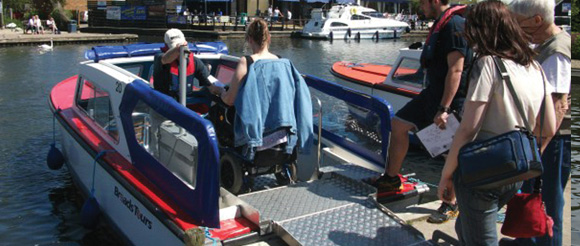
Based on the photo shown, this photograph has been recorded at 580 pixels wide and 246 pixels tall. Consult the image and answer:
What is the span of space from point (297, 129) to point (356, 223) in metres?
1.01

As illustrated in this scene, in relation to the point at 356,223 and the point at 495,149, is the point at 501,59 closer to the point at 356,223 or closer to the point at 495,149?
the point at 495,149

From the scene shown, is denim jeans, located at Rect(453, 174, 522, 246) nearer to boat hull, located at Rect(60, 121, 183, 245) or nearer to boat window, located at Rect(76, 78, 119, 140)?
boat hull, located at Rect(60, 121, 183, 245)

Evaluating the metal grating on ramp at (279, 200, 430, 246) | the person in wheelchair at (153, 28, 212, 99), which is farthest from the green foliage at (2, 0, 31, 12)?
the metal grating on ramp at (279, 200, 430, 246)

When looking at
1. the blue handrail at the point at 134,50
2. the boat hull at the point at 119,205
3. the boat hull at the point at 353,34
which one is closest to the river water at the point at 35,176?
the boat hull at the point at 119,205

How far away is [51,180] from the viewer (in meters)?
7.84

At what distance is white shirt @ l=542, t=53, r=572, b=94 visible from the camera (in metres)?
3.20

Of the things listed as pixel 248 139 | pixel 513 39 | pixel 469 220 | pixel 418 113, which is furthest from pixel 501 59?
pixel 248 139

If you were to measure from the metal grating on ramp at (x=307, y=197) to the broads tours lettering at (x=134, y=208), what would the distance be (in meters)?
0.80

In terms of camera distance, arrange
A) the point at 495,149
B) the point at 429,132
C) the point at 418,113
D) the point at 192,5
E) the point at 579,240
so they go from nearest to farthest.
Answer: the point at 495,149
the point at 429,132
the point at 418,113
the point at 579,240
the point at 192,5

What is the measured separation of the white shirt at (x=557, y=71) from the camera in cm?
320

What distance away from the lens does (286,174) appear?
16.6 feet

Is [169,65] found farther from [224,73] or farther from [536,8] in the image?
[536,8]

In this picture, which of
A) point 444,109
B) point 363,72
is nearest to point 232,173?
point 444,109

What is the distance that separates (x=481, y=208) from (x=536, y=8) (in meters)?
1.24
